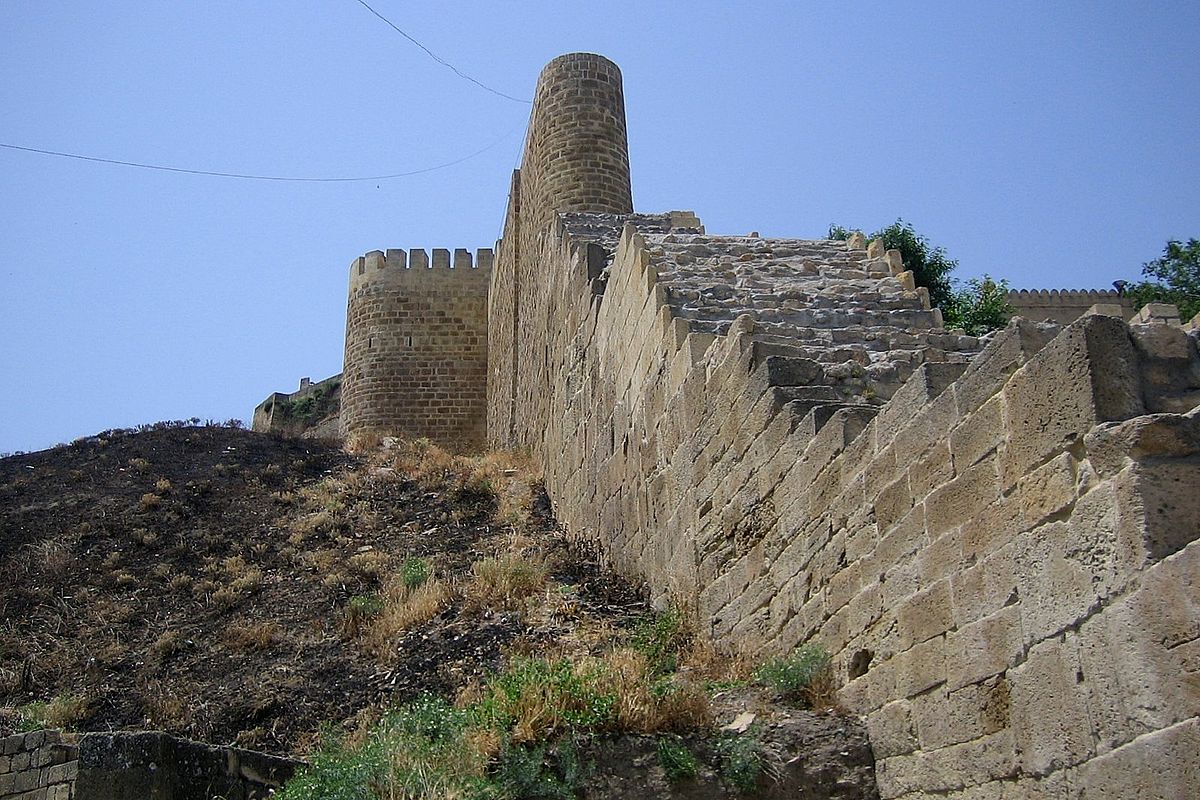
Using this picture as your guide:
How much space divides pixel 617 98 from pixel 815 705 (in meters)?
13.9

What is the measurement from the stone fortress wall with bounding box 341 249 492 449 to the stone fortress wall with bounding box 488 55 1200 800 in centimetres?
1328

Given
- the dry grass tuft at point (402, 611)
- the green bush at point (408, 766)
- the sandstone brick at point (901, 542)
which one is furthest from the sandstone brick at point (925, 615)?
the dry grass tuft at point (402, 611)

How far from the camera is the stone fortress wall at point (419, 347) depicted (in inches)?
933

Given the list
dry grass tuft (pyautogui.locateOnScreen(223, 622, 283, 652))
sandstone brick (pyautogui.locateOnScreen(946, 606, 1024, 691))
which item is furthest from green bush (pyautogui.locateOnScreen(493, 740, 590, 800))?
dry grass tuft (pyautogui.locateOnScreen(223, 622, 283, 652))

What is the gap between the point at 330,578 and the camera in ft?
40.3

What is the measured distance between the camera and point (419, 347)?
24.3 metres

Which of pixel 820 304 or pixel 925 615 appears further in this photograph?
pixel 820 304

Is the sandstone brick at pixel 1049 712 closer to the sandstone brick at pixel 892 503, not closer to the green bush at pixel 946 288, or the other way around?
the sandstone brick at pixel 892 503

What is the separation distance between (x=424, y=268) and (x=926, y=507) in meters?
20.8

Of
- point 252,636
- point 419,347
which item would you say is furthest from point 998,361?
point 419,347

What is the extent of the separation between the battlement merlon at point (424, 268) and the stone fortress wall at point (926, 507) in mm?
14667

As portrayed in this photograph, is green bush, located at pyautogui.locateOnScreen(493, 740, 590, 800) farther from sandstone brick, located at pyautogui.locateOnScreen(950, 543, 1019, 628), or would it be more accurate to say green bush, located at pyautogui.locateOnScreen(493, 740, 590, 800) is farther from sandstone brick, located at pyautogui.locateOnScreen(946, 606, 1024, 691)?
sandstone brick, located at pyautogui.locateOnScreen(950, 543, 1019, 628)

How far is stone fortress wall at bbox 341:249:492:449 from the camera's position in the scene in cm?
2370

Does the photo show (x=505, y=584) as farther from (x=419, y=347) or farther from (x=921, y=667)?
(x=419, y=347)
